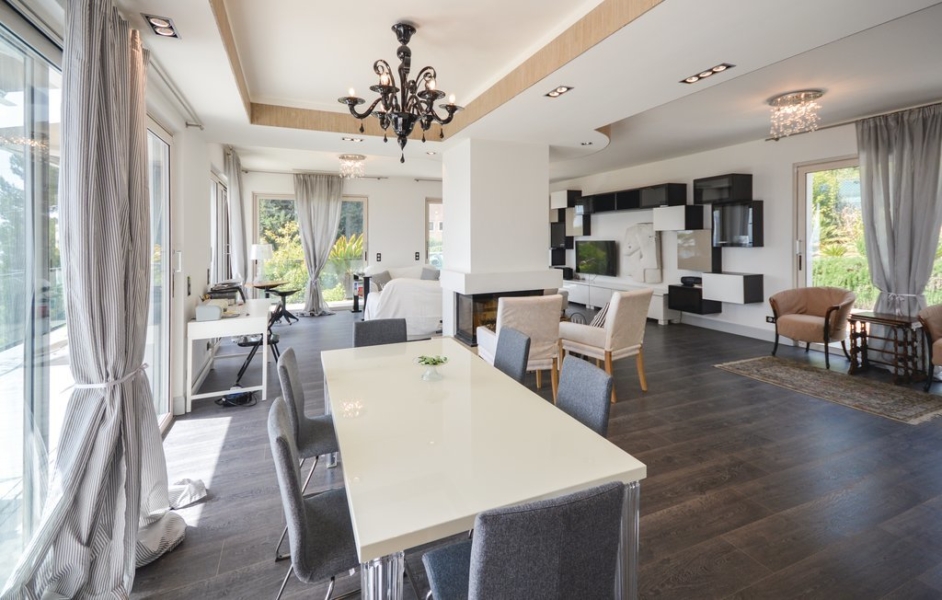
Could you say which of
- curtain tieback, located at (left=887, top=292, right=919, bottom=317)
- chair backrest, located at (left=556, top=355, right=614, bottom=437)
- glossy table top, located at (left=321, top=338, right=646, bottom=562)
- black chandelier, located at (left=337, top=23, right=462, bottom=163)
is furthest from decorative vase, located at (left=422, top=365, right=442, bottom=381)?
curtain tieback, located at (left=887, top=292, right=919, bottom=317)

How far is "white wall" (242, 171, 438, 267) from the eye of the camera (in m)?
9.00

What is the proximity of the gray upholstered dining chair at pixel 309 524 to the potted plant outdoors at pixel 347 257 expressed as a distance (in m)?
7.69

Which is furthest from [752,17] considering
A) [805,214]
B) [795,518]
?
[805,214]

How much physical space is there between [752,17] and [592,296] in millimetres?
6686

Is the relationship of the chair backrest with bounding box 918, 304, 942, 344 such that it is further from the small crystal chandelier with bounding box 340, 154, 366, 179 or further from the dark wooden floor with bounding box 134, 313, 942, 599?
the small crystal chandelier with bounding box 340, 154, 366, 179

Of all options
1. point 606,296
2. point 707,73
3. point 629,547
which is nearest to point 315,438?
point 629,547

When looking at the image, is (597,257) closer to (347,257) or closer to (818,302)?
(818,302)

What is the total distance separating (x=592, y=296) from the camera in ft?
28.4

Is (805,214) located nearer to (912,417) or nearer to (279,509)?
(912,417)

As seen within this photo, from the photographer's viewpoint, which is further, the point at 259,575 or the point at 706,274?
the point at 706,274

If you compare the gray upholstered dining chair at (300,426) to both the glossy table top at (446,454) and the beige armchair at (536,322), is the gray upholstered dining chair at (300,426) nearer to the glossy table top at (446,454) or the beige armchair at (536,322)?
the glossy table top at (446,454)

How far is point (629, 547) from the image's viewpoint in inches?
53.5

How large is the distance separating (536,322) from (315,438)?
7.12 feet

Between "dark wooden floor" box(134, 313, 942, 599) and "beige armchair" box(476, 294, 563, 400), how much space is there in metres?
0.44
